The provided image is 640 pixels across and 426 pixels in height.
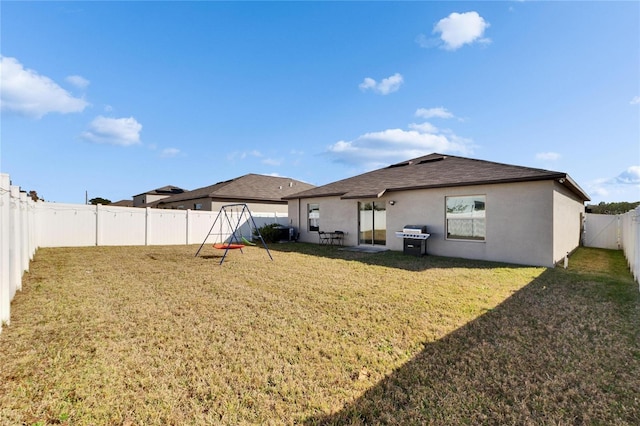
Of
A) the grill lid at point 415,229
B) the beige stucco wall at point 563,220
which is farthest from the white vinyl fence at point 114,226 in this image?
the beige stucco wall at point 563,220

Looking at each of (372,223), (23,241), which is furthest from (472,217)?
(23,241)

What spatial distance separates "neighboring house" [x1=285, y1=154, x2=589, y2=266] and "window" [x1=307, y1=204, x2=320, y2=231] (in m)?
0.76

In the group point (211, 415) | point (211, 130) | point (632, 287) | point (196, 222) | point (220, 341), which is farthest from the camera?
point (211, 130)

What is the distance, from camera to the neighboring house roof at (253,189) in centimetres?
2096

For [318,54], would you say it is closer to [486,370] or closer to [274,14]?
[274,14]

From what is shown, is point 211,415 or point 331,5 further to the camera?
point 331,5

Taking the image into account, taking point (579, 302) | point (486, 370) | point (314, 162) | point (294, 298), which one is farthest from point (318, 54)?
point (486, 370)

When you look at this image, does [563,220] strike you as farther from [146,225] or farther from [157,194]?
[157,194]

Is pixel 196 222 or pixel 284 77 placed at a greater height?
pixel 284 77

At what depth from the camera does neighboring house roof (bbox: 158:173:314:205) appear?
20956 millimetres

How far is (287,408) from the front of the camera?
230 cm

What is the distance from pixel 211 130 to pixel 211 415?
781 inches

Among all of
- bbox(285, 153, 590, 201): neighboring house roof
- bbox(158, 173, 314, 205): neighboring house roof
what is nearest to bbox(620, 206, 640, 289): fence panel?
bbox(285, 153, 590, 201): neighboring house roof

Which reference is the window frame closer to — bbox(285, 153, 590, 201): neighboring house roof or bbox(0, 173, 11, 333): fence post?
bbox(285, 153, 590, 201): neighboring house roof
